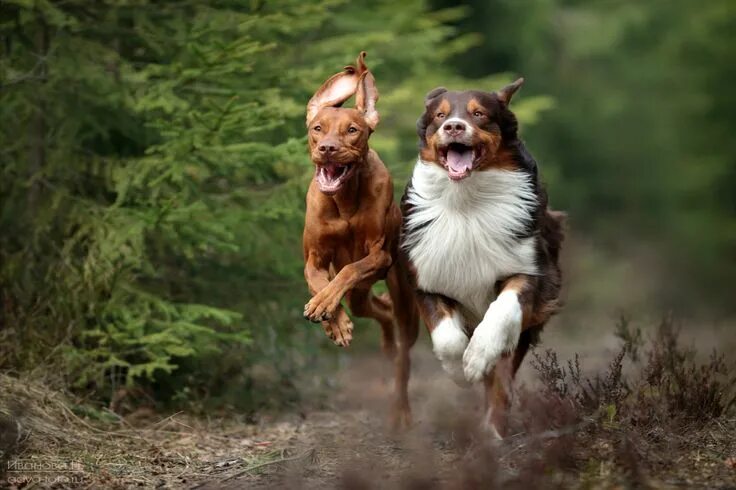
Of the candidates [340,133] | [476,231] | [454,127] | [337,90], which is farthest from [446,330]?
[337,90]

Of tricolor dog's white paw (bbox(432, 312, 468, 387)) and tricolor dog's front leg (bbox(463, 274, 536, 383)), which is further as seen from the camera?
Answer: tricolor dog's white paw (bbox(432, 312, 468, 387))

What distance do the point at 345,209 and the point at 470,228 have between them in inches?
33.3

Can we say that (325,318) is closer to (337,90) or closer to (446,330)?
(446,330)

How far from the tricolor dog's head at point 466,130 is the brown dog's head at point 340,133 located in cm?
41

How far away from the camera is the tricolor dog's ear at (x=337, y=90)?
7.91 meters

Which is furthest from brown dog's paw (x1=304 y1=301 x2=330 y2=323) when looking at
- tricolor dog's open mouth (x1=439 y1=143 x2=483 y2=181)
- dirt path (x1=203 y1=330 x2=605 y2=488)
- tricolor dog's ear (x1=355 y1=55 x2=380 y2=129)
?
tricolor dog's ear (x1=355 y1=55 x2=380 y2=129)

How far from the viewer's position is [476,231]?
7.44m

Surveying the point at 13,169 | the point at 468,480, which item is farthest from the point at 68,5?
the point at 468,480

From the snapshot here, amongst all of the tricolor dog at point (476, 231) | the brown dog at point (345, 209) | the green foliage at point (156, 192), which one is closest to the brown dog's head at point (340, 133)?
the brown dog at point (345, 209)

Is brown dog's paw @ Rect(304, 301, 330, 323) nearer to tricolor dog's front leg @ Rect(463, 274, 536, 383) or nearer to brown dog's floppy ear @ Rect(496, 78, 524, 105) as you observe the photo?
tricolor dog's front leg @ Rect(463, 274, 536, 383)

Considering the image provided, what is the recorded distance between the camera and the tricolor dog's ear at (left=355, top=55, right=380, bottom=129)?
7664mm

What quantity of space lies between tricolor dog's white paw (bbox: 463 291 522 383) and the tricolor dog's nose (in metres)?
1.10

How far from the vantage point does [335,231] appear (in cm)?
761

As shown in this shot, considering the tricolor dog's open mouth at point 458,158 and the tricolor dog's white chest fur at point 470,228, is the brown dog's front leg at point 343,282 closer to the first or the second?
the tricolor dog's white chest fur at point 470,228
